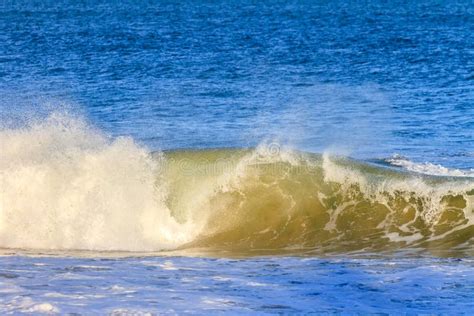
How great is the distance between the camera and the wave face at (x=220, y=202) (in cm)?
1236

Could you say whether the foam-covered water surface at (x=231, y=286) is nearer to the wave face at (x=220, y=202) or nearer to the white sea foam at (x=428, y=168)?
the wave face at (x=220, y=202)

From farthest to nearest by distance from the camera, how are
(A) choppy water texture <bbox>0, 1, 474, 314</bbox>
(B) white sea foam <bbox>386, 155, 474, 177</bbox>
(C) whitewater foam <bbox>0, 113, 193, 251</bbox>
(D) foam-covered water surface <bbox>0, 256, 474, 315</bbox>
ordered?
1. (B) white sea foam <bbox>386, 155, 474, 177</bbox>
2. (C) whitewater foam <bbox>0, 113, 193, 251</bbox>
3. (A) choppy water texture <bbox>0, 1, 474, 314</bbox>
4. (D) foam-covered water surface <bbox>0, 256, 474, 315</bbox>

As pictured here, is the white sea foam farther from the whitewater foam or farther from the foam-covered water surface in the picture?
the foam-covered water surface

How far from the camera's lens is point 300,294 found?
27.6ft

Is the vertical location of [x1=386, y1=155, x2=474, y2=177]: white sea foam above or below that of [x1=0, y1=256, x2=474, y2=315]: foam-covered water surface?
above

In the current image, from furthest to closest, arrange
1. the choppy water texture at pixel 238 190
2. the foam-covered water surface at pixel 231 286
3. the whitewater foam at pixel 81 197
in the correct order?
1. the whitewater foam at pixel 81 197
2. the choppy water texture at pixel 238 190
3. the foam-covered water surface at pixel 231 286

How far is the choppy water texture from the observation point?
8.60 metres

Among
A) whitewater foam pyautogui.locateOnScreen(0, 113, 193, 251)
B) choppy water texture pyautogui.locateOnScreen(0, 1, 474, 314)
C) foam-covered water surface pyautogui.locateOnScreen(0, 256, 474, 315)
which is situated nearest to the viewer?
foam-covered water surface pyautogui.locateOnScreen(0, 256, 474, 315)

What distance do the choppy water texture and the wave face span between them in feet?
0.10

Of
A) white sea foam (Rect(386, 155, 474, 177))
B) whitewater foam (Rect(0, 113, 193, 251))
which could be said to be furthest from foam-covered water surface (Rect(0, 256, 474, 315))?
white sea foam (Rect(386, 155, 474, 177))

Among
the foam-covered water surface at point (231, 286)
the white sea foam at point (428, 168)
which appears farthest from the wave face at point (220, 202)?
the foam-covered water surface at point (231, 286)

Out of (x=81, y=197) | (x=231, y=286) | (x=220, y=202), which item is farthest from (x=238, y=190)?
(x=231, y=286)

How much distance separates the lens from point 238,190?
46.5ft

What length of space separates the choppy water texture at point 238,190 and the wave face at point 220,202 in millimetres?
30
